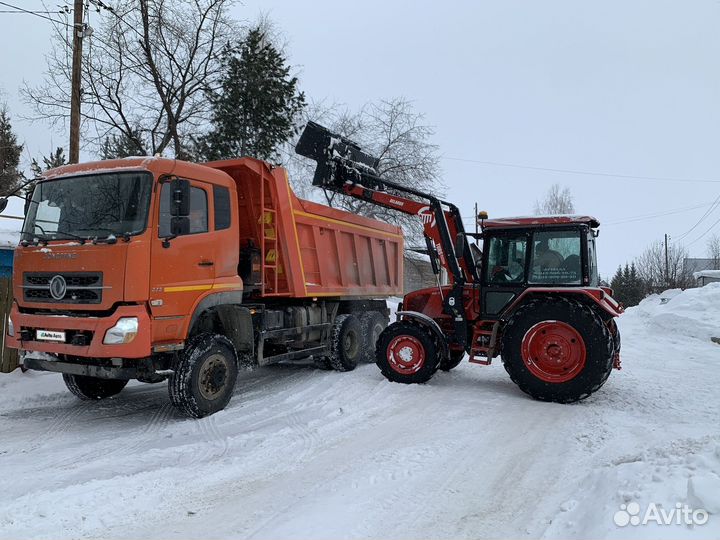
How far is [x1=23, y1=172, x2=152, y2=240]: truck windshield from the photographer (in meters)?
5.76

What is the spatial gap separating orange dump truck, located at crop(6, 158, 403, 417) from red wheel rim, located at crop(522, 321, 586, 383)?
3433 millimetres

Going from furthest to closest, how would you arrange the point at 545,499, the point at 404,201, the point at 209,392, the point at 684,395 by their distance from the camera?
the point at 404,201, the point at 684,395, the point at 209,392, the point at 545,499

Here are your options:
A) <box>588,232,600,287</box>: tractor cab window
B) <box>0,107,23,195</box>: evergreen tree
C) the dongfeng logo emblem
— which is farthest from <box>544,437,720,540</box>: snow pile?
<box>0,107,23,195</box>: evergreen tree

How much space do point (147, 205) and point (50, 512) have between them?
3179 millimetres

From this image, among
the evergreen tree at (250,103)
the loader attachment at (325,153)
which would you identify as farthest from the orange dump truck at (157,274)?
the evergreen tree at (250,103)

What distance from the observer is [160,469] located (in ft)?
15.0

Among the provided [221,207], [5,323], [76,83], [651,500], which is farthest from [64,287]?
[76,83]

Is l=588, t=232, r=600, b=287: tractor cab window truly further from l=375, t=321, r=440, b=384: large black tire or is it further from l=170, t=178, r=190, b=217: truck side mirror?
l=170, t=178, r=190, b=217: truck side mirror

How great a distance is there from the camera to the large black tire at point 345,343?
9.36 metres

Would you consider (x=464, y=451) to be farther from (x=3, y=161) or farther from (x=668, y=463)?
(x=3, y=161)

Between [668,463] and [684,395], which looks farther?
[684,395]

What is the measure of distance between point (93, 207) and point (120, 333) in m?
1.51

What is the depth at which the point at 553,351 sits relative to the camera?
7.00m

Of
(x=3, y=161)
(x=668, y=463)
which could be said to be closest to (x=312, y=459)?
(x=668, y=463)
